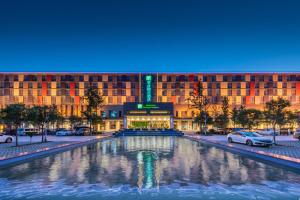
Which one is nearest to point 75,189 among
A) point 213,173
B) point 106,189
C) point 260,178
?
point 106,189

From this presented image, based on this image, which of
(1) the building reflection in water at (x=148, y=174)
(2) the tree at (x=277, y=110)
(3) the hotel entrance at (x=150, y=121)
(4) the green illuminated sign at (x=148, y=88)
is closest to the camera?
(1) the building reflection in water at (x=148, y=174)

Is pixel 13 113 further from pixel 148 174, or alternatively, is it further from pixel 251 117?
pixel 251 117

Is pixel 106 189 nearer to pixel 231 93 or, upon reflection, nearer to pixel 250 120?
pixel 250 120

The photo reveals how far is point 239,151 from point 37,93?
3371 inches

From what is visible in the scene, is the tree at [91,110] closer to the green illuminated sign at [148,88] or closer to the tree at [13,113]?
the green illuminated sign at [148,88]

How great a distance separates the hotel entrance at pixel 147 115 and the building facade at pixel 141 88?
11.1m

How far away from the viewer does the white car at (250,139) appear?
2570 cm

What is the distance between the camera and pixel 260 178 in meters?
11.7

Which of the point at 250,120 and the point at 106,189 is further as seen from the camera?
the point at 250,120

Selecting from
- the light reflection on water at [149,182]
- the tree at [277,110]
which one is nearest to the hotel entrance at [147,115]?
the tree at [277,110]

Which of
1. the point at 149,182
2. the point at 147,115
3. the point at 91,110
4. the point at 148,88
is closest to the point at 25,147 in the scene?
the point at 149,182

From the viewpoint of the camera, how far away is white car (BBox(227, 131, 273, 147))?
84.3 feet

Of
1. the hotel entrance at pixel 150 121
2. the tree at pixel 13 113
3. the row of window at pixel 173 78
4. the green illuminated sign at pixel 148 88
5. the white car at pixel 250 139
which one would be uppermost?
the row of window at pixel 173 78

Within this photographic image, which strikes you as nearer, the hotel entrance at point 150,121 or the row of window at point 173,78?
the hotel entrance at point 150,121
